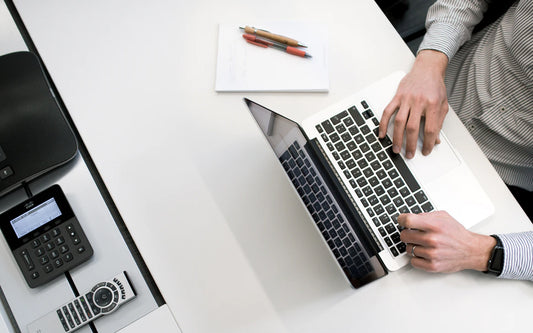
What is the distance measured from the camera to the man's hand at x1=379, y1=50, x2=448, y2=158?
28.8 inches

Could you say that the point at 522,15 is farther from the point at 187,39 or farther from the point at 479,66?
the point at 187,39

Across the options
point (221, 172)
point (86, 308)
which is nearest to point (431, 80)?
point (221, 172)

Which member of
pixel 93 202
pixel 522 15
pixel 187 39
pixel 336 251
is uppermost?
pixel 187 39

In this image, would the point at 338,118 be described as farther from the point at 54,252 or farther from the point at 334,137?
the point at 54,252

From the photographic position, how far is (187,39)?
2.85 feet

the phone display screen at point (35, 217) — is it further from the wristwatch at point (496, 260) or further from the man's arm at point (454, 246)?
the wristwatch at point (496, 260)

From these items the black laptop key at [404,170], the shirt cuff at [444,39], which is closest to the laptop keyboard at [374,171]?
the black laptop key at [404,170]

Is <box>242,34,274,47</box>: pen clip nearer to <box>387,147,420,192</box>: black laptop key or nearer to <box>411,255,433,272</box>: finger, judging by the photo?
<box>387,147,420,192</box>: black laptop key

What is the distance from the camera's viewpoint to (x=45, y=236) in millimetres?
753

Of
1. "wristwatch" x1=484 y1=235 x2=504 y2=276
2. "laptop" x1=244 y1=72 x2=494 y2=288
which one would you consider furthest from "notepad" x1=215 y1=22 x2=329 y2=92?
"wristwatch" x1=484 y1=235 x2=504 y2=276

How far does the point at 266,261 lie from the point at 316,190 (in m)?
0.17

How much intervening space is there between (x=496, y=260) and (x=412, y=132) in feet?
0.86

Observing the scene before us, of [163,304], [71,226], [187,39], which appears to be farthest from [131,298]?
[187,39]

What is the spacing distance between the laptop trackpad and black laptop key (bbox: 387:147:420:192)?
0.04 ft
